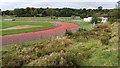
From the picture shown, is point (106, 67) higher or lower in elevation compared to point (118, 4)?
lower

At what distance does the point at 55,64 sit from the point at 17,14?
9256 centimetres

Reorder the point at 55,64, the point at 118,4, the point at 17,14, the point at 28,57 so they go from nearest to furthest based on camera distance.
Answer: the point at 55,64 < the point at 28,57 < the point at 118,4 < the point at 17,14

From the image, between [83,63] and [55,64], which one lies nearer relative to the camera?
[55,64]

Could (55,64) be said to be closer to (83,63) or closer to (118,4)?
(83,63)

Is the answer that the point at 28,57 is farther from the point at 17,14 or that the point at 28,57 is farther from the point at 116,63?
the point at 17,14

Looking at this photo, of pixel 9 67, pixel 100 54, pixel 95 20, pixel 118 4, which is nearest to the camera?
pixel 9 67

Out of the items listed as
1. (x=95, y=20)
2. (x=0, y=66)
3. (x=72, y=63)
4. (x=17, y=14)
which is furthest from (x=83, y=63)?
(x=17, y=14)

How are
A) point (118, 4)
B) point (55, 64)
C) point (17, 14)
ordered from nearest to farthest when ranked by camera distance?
point (55, 64) < point (118, 4) < point (17, 14)

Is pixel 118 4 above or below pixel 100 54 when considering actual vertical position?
above

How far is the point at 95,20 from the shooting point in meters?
49.0

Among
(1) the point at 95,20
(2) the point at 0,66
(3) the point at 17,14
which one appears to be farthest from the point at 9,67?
(3) the point at 17,14

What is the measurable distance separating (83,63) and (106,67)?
1.21 m

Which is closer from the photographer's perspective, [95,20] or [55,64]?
[55,64]

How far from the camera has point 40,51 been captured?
11672 millimetres
